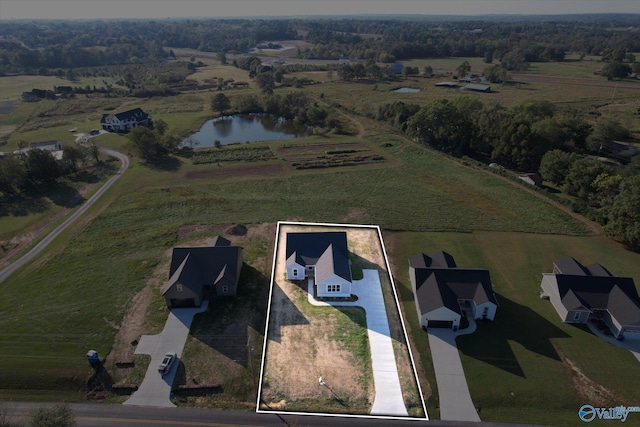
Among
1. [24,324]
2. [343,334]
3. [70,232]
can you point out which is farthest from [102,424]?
[70,232]

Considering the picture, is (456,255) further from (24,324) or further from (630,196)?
(24,324)

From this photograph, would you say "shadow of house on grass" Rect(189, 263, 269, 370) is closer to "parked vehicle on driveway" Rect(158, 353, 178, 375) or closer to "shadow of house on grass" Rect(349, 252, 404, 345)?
"parked vehicle on driveway" Rect(158, 353, 178, 375)

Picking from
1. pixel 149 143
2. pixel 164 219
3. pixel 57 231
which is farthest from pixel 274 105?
pixel 57 231

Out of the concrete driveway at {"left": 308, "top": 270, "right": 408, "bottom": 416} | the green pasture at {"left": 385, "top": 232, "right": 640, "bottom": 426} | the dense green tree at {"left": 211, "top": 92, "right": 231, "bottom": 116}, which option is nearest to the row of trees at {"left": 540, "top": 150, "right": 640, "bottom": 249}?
the green pasture at {"left": 385, "top": 232, "right": 640, "bottom": 426}

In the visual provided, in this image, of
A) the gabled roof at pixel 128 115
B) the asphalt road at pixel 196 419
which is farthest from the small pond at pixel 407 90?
the asphalt road at pixel 196 419

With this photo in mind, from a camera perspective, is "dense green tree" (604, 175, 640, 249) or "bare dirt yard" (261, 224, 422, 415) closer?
"bare dirt yard" (261, 224, 422, 415)

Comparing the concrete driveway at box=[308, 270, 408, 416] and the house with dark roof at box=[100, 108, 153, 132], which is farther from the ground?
the house with dark roof at box=[100, 108, 153, 132]

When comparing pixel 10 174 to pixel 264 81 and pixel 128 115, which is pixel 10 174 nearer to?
pixel 128 115
